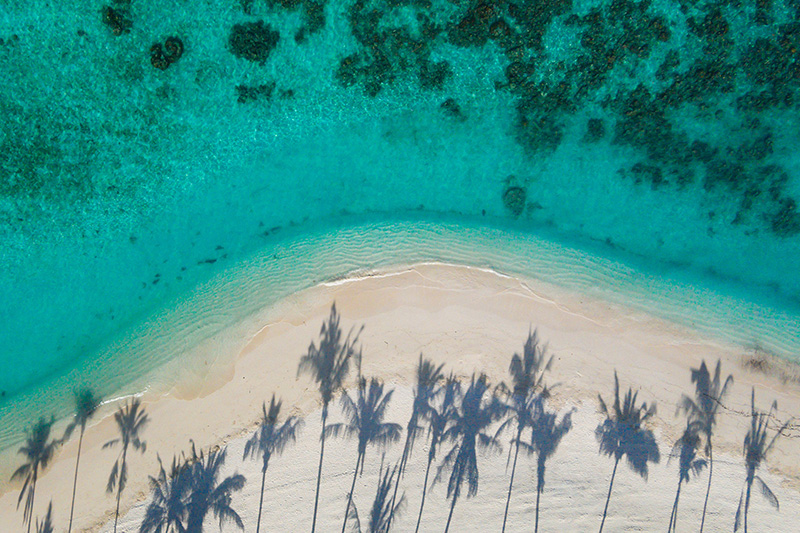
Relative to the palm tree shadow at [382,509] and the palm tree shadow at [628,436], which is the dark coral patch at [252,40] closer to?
the palm tree shadow at [382,509]

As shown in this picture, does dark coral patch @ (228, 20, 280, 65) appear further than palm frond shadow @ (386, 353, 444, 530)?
Yes

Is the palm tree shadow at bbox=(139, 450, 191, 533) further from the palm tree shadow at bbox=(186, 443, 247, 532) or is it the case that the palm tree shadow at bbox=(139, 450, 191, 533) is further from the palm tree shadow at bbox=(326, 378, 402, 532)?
the palm tree shadow at bbox=(326, 378, 402, 532)

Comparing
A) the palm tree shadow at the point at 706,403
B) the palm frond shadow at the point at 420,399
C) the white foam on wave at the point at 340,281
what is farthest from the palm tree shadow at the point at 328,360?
the palm tree shadow at the point at 706,403

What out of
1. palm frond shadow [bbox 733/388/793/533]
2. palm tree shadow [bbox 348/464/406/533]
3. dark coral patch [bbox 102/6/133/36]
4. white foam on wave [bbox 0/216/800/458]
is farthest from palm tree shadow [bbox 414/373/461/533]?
dark coral patch [bbox 102/6/133/36]

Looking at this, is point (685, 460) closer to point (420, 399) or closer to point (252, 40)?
point (420, 399)

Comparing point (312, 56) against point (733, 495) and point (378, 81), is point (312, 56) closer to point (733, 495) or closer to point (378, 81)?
point (378, 81)

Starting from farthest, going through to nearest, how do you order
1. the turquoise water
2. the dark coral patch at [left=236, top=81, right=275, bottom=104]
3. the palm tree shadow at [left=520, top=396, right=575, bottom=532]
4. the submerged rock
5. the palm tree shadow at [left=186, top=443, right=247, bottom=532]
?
the submerged rock → the dark coral patch at [left=236, top=81, right=275, bottom=104] → the turquoise water → the palm tree shadow at [left=520, top=396, right=575, bottom=532] → the palm tree shadow at [left=186, top=443, right=247, bottom=532]
